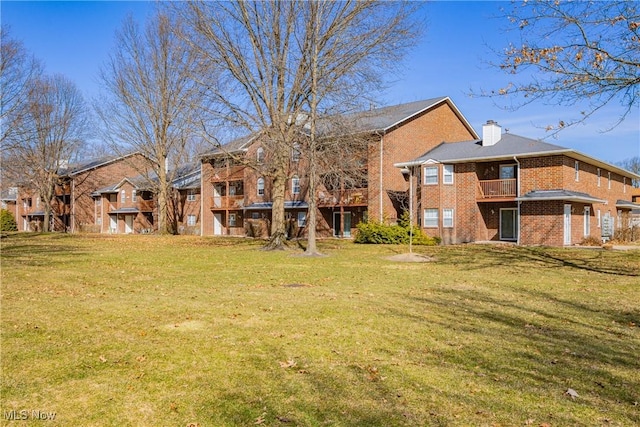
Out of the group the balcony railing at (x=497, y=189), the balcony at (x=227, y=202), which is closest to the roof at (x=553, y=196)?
the balcony railing at (x=497, y=189)

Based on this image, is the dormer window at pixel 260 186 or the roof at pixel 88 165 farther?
the roof at pixel 88 165

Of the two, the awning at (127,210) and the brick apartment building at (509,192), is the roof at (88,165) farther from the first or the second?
the brick apartment building at (509,192)

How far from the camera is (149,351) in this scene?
5.86 meters

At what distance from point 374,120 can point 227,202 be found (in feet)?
52.3

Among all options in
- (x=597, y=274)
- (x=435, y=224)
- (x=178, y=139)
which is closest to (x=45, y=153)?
(x=178, y=139)

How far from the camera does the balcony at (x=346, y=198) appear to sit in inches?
1332

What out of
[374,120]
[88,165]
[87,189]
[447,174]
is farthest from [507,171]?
[88,165]

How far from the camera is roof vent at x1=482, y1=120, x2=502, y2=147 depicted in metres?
31.6

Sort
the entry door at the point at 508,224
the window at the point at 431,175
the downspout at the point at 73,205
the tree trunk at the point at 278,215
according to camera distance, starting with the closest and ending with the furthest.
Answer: the tree trunk at the point at 278,215 < the entry door at the point at 508,224 < the window at the point at 431,175 < the downspout at the point at 73,205

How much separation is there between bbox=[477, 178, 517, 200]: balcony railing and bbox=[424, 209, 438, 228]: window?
2.93 m

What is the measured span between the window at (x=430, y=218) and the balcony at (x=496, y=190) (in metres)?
2.86

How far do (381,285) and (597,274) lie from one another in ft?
24.2

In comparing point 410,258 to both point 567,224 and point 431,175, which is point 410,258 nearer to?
point 431,175

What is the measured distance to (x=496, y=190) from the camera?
30453 millimetres
